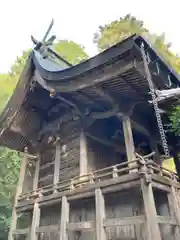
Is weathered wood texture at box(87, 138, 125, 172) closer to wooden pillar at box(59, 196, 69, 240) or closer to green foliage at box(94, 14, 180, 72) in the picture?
wooden pillar at box(59, 196, 69, 240)

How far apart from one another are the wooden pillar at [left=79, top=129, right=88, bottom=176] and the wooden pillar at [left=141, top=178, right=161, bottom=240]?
→ 250 cm

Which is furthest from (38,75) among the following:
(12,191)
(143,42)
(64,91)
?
(12,191)

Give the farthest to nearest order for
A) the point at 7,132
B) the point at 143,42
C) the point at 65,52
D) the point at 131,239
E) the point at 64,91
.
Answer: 1. the point at 65,52
2. the point at 7,132
3. the point at 64,91
4. the point at 131,239
5. the point at 143,42

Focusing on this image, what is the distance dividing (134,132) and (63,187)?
10.5ft

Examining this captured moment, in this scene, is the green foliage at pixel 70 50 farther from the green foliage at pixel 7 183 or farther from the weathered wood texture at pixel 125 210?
the weathered wood texture at pixel 125 210

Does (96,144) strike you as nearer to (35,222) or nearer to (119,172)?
(119,172)

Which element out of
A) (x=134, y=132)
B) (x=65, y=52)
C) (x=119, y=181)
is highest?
(x=65, y=52)

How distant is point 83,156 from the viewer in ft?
A: 24.0

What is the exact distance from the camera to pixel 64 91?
22.5 feet

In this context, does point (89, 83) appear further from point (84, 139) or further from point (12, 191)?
point (12, 191)

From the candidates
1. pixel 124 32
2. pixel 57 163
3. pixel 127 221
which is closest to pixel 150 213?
pixel 127 221

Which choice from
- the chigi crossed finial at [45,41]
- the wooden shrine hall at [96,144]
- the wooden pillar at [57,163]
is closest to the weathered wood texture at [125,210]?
the wooden shrine hall at [96,144]

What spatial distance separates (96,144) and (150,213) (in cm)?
365

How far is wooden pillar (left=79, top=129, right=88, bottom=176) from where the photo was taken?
7123mm
